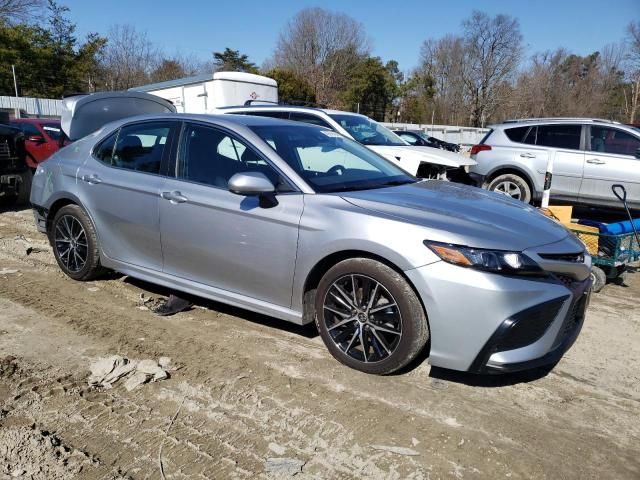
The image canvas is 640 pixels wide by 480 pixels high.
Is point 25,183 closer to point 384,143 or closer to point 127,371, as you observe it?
point 384,143

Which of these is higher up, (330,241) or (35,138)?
(35,138)


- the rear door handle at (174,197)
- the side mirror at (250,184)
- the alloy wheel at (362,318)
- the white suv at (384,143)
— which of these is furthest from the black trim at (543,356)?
the white suv at (384,143)

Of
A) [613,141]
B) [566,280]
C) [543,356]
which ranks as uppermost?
[613,141]

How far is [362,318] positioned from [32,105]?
35.0 meters

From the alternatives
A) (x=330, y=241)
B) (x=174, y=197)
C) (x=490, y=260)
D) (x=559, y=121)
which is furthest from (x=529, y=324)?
(x=559, y=121)

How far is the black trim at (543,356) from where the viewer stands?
9.62 feet

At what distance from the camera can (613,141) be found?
8.43 meters

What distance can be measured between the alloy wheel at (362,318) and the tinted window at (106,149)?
2610 millimetres

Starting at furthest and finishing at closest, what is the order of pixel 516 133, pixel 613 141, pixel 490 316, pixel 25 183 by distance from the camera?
pixel 516 133, pixel 25 183, pixel 613 141, pixel 490 316

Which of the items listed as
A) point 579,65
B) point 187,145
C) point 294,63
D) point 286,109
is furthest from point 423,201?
point 579,65

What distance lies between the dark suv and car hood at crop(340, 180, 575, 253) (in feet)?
24.4

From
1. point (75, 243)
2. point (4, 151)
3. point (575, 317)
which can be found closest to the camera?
point (575, 317)

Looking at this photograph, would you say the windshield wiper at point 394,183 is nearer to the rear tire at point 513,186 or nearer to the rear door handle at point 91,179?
the rear door handle at point 91,179

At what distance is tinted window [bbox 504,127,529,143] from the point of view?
9.21 m
